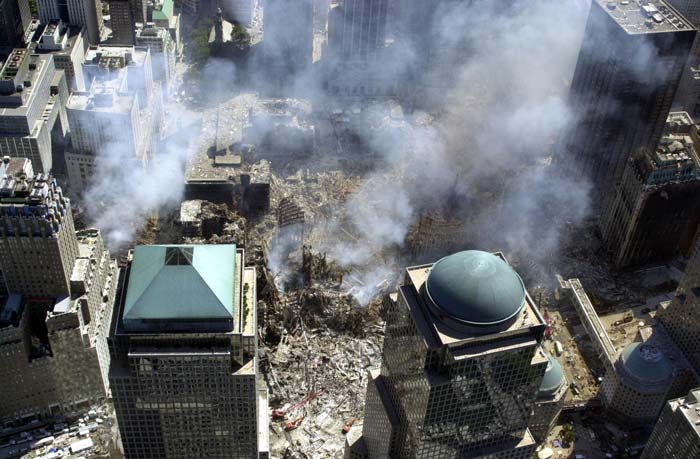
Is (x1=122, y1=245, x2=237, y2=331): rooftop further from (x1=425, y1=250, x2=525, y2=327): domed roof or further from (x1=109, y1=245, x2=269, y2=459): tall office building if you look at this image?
(x1=425, y1=250, x2=525, y2=327): domed roof

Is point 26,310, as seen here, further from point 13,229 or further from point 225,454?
point 225,454

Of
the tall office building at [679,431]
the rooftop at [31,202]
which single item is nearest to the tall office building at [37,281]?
the rooftop at [31,202]

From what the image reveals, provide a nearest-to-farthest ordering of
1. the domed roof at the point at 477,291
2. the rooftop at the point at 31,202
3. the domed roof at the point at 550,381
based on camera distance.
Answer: the domed roof at the point at 477,291 < the rooftop at the point at 31,202 < the domed roof at the point at 550,381

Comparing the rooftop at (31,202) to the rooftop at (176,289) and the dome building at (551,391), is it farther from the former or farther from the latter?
the dome building at (551,391)

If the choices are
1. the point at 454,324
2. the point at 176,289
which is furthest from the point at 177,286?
the point at 454,324

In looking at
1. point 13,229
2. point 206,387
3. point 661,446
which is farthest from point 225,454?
point 661,446

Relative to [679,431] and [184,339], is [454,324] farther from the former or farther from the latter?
[679,431]
